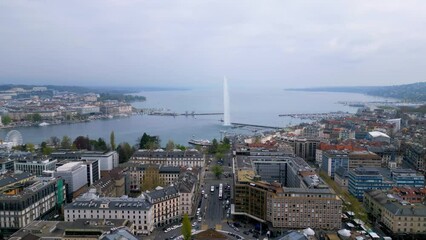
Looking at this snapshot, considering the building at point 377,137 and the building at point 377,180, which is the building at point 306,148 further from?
the building at point 377,180

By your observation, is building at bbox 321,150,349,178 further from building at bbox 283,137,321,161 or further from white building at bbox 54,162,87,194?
white building at bbox 54,162,87,194

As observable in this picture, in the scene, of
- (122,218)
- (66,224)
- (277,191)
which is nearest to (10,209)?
(66,224)

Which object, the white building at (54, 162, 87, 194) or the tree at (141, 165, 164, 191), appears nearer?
the white building at (54, 162, 87, 194)

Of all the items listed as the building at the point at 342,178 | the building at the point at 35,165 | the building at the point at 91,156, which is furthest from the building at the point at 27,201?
the building at the point at 342,178

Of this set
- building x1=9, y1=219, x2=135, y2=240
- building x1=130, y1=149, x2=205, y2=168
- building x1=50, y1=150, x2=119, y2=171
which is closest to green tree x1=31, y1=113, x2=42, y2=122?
building x1=50, y1=150, x2=119, y2=171

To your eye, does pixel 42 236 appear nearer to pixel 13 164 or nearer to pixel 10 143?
pixel 13 164
